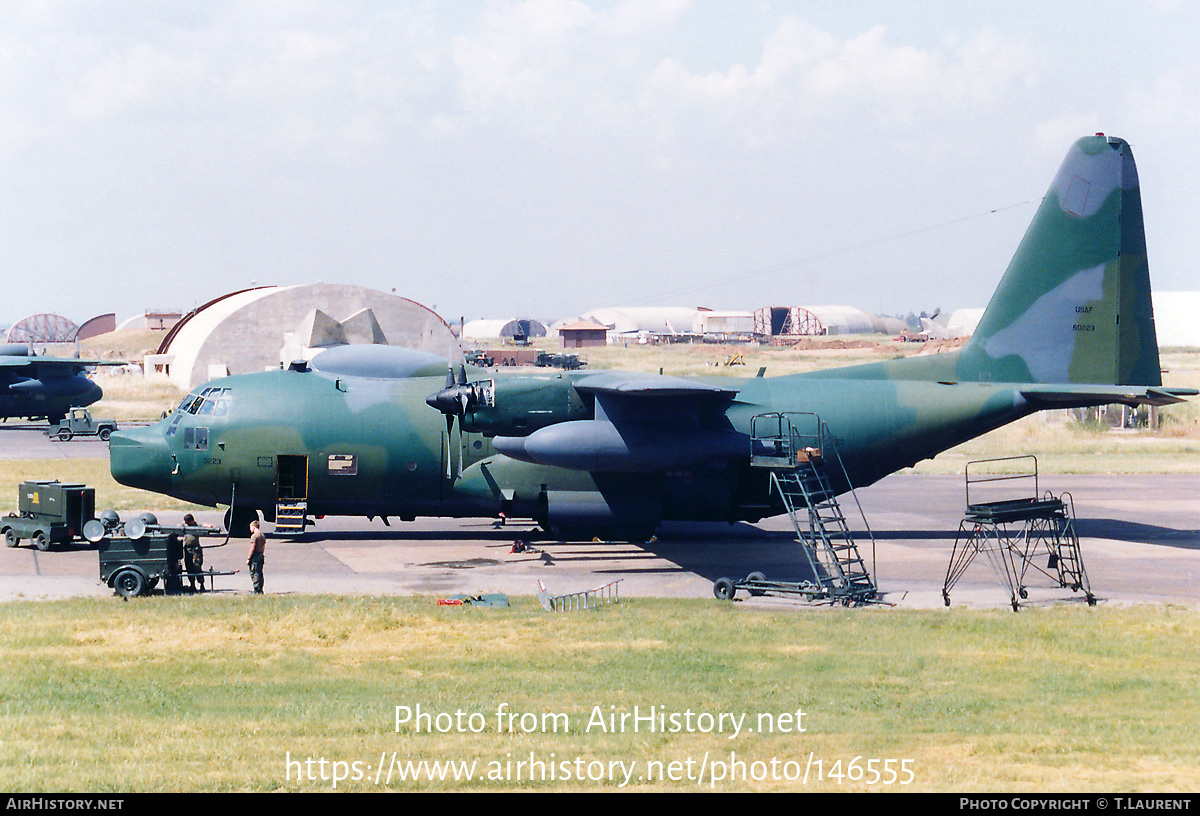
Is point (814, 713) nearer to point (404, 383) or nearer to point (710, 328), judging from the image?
point (404, 383)

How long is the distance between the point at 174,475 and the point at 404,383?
20.0 feet

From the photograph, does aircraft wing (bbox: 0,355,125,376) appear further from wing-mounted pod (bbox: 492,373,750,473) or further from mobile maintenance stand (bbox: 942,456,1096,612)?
mobile maintenance stand (bbox: 942,456,1096,612)

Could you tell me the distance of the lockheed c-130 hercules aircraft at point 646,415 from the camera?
26109 mm

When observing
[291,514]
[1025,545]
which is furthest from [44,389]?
[1025,545]

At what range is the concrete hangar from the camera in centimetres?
8069

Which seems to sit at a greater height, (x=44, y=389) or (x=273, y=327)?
(x=273, y=327)

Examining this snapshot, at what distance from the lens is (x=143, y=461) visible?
27.9 meters

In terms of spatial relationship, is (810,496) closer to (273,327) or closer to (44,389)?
(44,389)

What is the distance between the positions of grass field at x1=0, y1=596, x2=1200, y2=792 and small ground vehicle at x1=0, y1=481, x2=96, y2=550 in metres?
6.77

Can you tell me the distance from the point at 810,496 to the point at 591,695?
43.1 feet

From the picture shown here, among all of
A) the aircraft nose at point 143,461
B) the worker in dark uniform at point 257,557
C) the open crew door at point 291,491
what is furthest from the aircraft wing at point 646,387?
the aircraft nose at point 143,461

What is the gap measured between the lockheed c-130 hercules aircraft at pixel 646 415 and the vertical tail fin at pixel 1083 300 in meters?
0.04

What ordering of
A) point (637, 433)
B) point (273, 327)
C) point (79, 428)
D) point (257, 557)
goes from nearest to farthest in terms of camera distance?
point (257, 557) < point (637, 433) < point (79, 428) < point (273, 327)

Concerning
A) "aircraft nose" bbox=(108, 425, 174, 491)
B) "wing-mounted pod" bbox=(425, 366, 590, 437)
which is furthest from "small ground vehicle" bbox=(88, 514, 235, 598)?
"wing-mounted pod" bbox=(425, 366, 590, 437)
